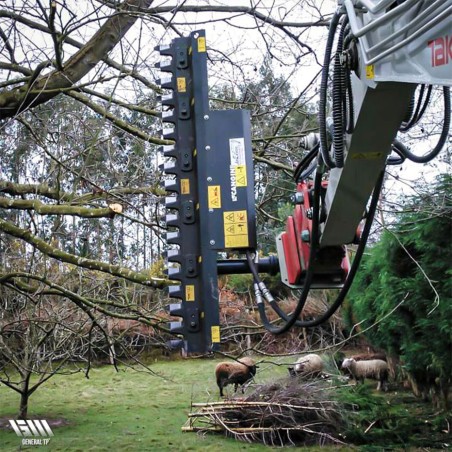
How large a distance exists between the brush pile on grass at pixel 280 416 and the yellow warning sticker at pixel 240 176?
5.81 meters

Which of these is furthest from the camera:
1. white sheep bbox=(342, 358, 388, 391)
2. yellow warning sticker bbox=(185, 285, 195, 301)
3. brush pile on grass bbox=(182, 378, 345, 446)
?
white sheep bbox=(342, 358, 388, 391)

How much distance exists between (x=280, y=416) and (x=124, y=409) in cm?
288

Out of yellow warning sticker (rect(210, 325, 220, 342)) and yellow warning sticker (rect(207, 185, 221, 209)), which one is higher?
yellow warning sticker (rect(207, 185, 221, 209))

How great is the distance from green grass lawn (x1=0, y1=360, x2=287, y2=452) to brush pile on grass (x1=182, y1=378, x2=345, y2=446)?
0.22 m

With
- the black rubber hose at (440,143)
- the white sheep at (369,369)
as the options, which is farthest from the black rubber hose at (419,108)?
the white sheep at (369,369)

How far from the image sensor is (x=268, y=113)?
6.17 m

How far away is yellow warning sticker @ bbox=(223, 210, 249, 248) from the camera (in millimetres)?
2814

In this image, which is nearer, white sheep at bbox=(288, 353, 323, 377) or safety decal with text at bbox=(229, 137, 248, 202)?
safety decal with text at bbox=(229, 137, 248, 202)

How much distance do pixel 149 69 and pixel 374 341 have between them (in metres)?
6.86

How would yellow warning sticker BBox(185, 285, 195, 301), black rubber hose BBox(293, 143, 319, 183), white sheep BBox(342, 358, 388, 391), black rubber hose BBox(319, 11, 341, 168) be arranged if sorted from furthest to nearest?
white sheep BBox(342, 358, 388, 391), yellow warning sticker BBox(185, 285, 195, 301), black rubber hose BBox(293, 143, 319, 183), black rubber hose BBox(319, 11, 341, 168)

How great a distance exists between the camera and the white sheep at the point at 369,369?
11.6 meters

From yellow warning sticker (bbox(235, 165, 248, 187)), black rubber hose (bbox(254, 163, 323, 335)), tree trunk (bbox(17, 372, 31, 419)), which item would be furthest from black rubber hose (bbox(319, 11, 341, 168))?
tree trunk (bbox(17, 372, 31, 419))

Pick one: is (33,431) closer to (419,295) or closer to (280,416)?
(280,416)

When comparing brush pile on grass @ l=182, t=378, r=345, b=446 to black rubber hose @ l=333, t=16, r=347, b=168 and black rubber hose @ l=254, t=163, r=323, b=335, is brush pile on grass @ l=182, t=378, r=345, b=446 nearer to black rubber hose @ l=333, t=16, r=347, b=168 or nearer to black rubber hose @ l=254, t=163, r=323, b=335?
black rubber hose @ l=254, t=163, r=323, b=335
